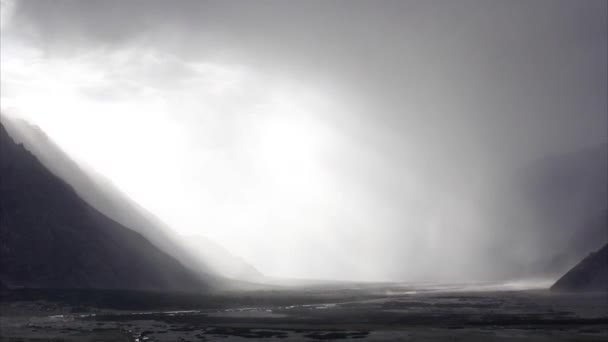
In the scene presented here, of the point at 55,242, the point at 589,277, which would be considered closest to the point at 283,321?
the point at 55,242

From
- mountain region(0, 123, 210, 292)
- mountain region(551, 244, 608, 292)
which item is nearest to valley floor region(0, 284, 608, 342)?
mountain region(0, 123, 210, 292)

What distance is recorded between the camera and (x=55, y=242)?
16725 cm

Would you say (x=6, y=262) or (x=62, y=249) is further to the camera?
(x=62, y=249)

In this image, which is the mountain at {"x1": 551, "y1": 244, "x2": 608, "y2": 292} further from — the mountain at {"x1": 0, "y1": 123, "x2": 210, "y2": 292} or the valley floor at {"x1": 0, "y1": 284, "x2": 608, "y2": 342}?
the mountain at {"x1": 0, "y1": 123, "x2": 210, "y2": 292}

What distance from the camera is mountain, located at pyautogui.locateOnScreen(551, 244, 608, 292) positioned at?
6496 inches

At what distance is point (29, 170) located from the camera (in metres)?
182

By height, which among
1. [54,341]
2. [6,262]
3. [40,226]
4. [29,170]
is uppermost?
[29,170]

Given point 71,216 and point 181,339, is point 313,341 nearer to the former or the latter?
point 181,339

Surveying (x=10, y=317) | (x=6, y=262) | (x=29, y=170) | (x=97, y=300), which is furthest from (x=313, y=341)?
(x=29, y=170)

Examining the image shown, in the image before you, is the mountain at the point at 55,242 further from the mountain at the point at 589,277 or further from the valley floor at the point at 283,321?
the mountain at the point at 589,277

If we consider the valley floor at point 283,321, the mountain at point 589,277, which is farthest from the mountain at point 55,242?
the mountain at point 589,277

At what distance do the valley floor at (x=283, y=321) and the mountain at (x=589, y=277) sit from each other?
223 feet

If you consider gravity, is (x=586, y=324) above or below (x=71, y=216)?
below

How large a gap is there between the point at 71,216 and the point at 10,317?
93.7 metres
